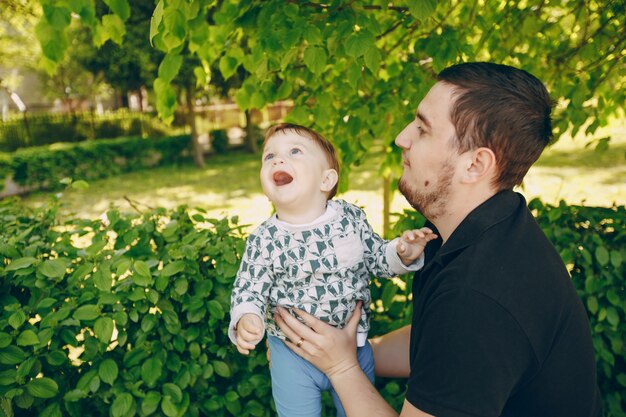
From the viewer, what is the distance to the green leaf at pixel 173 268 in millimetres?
2293

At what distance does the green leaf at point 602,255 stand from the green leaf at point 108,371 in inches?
93.7

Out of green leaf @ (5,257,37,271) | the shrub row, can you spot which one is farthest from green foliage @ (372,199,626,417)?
the shrub row

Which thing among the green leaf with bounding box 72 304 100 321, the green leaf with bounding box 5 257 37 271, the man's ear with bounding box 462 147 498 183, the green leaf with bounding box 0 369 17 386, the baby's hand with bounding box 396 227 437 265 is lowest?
the green leaf with bounding box 0 369 17 386

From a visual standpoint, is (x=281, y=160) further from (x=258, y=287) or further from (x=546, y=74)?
(x=546, y=74)

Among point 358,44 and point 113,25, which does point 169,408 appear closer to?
point 358,44

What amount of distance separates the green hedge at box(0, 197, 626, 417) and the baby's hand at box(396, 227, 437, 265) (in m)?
0.66

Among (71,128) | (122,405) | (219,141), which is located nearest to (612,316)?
(122,405)

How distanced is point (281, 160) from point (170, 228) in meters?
0.88

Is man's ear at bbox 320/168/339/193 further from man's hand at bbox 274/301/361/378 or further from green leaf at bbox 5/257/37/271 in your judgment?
green leaf at bbox 5/257/37/271

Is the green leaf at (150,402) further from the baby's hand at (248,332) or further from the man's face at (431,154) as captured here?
the man's face at (431,154)

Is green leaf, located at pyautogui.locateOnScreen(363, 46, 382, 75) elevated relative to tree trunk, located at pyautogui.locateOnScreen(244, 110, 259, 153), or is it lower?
elevated

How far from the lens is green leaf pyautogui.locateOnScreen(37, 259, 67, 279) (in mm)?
2199

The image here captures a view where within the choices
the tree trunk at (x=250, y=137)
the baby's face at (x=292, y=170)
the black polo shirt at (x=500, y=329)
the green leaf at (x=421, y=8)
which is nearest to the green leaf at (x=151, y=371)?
the baby's face at (x=292, y=170)

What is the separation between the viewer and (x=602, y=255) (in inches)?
104
